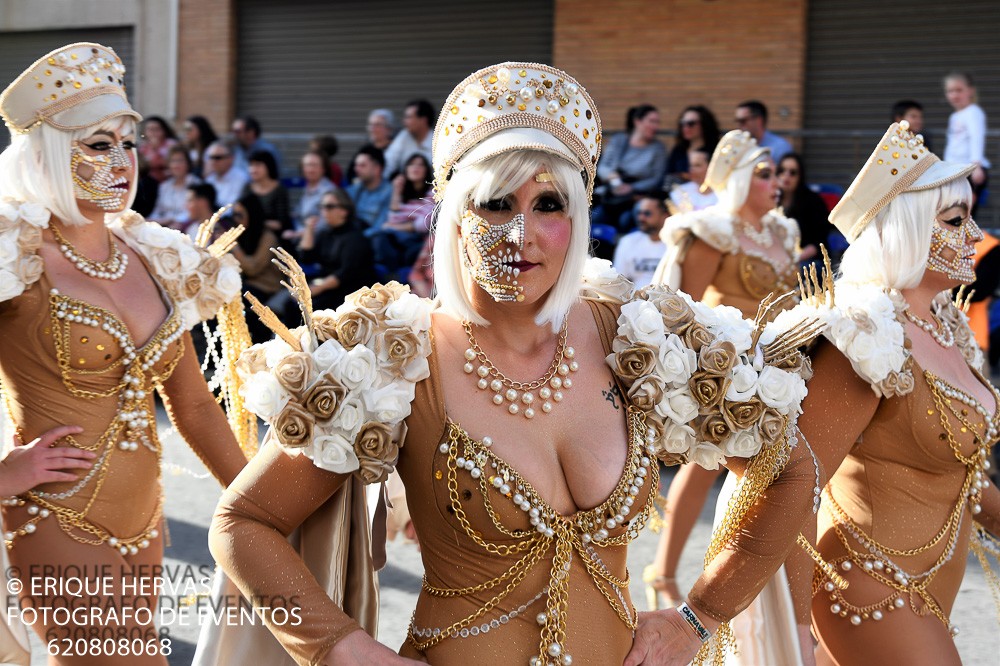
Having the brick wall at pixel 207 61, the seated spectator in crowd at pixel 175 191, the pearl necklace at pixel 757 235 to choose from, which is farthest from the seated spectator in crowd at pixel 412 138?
the brick wall at pixel 207 61

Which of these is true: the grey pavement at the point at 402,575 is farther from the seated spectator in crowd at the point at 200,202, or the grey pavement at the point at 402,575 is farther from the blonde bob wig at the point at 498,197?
the seated spectator in crowd at the point at 200,202

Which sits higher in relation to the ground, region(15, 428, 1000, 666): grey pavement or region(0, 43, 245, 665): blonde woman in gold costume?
region(0, 43, 245, 665): blonde woman in gold costume

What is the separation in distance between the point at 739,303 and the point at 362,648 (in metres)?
4.37

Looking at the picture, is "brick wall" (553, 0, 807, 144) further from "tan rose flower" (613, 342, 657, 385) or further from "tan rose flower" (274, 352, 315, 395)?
"tan rose flower" (274, 352, 315, 395)

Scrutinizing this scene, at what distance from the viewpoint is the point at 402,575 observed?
593 cm

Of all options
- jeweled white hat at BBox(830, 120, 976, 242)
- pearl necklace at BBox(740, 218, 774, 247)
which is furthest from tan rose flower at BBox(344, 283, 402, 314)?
pearl necklace at BBox(740, 218, 774, 247)

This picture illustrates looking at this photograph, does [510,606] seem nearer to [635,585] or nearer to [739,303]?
[635,585]

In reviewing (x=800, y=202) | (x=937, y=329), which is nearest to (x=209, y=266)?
(x=937, y=329)

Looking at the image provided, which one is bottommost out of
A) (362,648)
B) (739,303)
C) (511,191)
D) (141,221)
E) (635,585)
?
(635,585)

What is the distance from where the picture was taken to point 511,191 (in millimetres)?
2350

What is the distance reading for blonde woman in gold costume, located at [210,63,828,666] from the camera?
2.31 metres

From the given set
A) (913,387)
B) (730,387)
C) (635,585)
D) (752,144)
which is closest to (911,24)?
(752,144)

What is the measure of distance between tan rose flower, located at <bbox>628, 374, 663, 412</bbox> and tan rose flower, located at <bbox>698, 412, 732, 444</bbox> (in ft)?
0.50

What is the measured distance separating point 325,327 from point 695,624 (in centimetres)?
102
